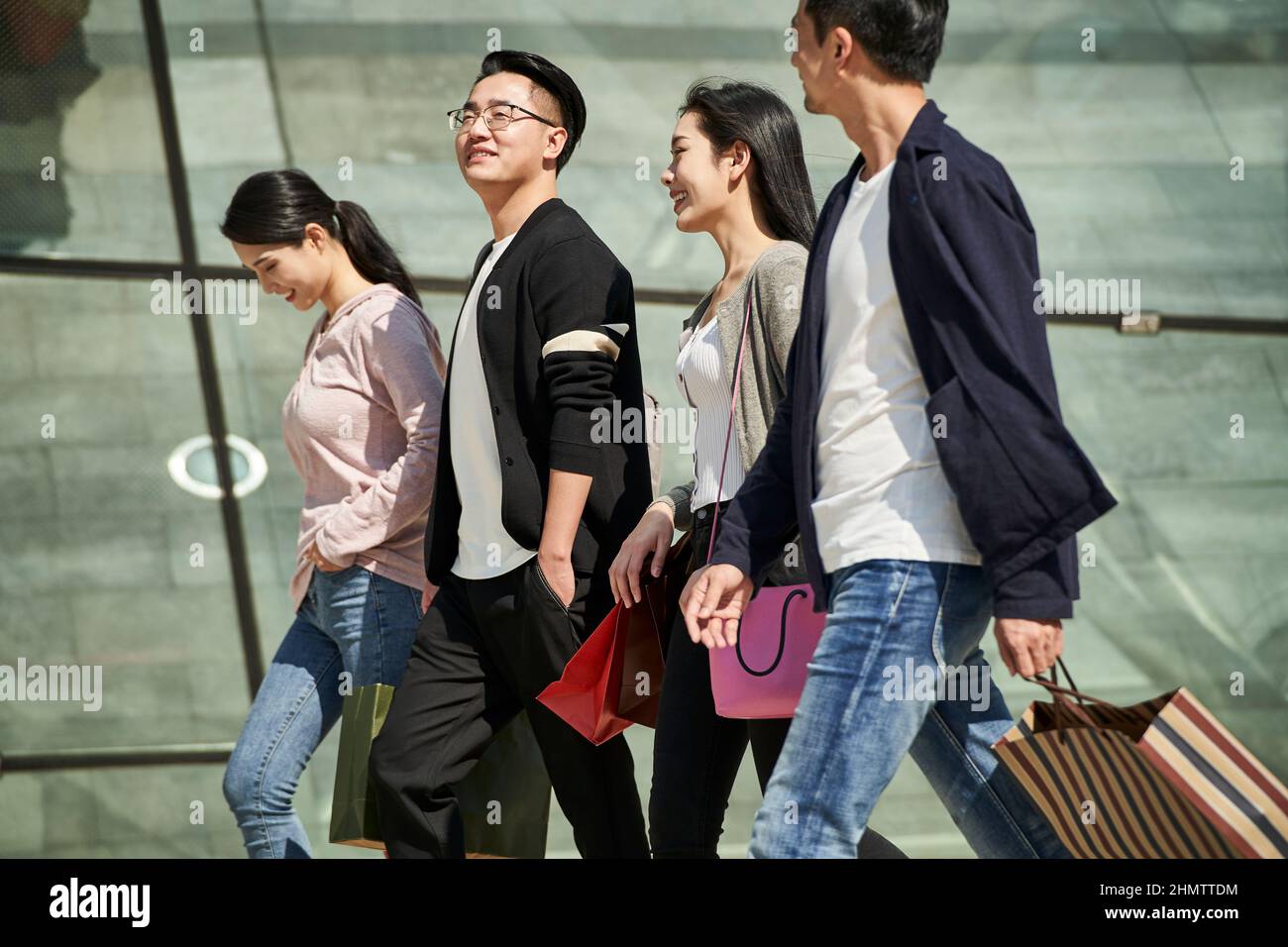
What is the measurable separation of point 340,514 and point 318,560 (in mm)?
112

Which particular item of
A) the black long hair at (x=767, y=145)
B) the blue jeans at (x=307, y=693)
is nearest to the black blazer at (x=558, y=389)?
the blue jeans at (x=307, y=693)

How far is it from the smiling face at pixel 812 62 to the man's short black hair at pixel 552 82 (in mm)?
895

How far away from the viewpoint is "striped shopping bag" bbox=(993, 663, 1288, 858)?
2.06 metres

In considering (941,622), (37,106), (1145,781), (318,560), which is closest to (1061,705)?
(1145,781)

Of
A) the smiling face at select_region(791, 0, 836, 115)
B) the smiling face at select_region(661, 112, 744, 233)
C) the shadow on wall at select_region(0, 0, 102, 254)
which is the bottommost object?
the smiling face at select_region(791, 0, 836, 115)

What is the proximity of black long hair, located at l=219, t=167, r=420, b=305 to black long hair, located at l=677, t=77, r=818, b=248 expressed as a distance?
894 mm

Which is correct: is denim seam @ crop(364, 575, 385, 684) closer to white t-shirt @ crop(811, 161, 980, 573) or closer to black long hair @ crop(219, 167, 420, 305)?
black long hair @ crop(219, 167, 420, 305)

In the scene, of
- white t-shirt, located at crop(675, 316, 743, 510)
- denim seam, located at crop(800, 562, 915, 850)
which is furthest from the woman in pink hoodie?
denim seam, located at crop(800, 562, 915, 850)

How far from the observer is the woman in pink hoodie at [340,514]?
3.17 metres

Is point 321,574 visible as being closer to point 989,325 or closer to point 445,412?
point 445,412

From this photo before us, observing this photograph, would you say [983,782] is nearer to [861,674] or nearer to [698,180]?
[861,674]

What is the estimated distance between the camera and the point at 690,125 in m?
2.96

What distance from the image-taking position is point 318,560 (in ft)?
10.5

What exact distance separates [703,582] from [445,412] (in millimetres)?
945
